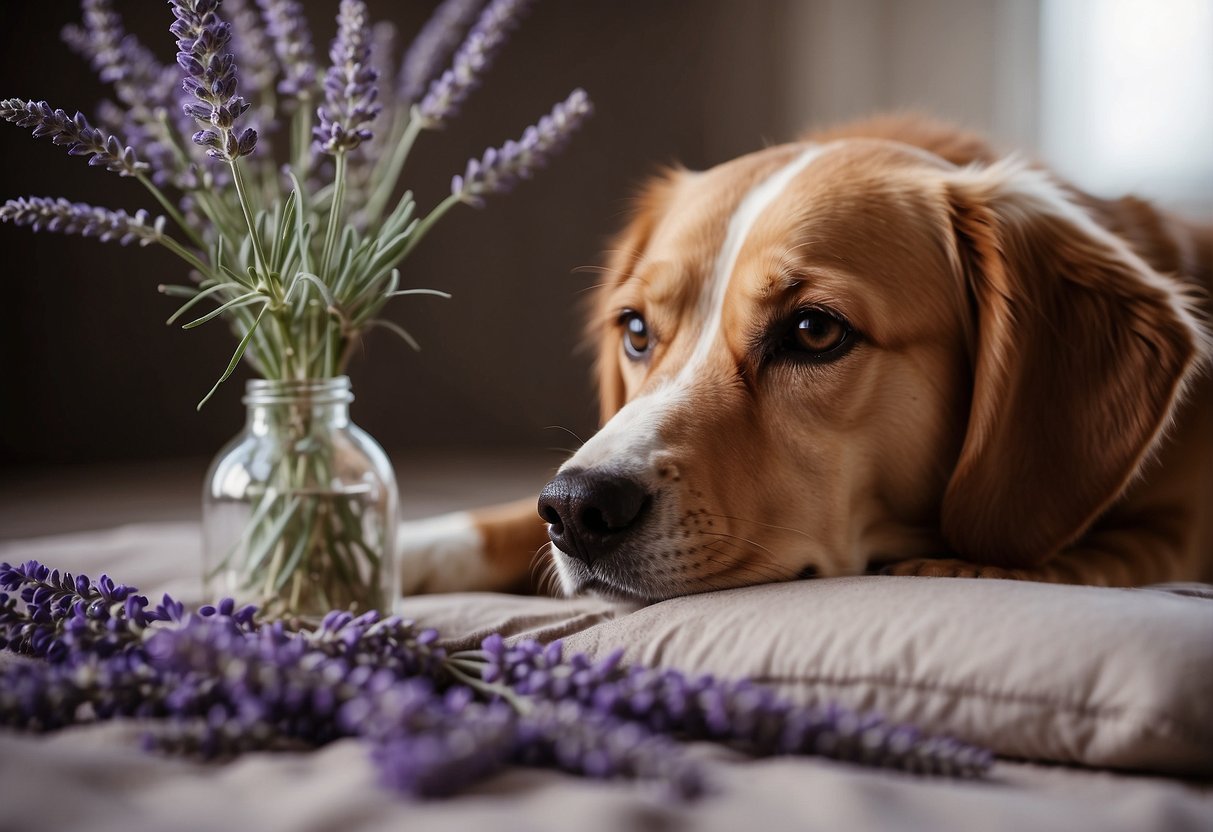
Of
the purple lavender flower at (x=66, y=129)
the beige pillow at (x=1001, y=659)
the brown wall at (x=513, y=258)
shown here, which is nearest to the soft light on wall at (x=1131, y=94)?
the brown wall at (x=513, y=258)

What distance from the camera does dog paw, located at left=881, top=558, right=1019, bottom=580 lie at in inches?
50.2

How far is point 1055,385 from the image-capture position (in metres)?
1.36

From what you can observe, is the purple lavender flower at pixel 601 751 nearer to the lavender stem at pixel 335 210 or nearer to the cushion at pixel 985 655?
the cushion at pixel 985 655

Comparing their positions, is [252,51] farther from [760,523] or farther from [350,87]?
[760,523]

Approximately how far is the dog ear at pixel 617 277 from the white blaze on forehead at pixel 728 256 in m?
0.28

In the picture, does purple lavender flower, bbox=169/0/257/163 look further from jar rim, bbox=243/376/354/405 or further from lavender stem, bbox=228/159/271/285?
jar rim, bbox=243/376/354/405

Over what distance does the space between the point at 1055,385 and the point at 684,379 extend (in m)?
0.48

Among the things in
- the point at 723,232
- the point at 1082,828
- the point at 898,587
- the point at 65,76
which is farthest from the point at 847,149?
the point at 65,76

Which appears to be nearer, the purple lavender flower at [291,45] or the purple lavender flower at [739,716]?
the purple lavender flower at [739,716]

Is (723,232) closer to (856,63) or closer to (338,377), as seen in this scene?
(338,377)

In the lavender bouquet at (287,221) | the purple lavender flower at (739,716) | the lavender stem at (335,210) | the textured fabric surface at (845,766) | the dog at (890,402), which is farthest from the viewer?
the dog at (890,402)

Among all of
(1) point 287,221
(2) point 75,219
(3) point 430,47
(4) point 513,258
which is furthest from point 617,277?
(4) point 513,258

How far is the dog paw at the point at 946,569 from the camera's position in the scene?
1274 millimetres

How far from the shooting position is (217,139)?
1.02 m
